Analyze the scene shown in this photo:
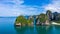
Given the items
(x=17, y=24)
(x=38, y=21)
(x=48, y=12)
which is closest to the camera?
(x=17, y=24)

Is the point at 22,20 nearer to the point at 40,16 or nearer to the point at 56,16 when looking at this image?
the point at 40,16

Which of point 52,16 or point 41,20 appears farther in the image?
point 52,16

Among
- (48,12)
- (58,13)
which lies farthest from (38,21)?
(58,13)

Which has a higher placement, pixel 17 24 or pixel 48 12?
pixel 48 12

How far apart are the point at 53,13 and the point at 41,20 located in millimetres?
11678

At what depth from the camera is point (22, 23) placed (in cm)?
4372

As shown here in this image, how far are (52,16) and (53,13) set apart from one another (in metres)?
1.19

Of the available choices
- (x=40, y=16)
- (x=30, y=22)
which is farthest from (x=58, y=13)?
(x=30, y=22)

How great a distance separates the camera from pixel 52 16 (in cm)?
5678

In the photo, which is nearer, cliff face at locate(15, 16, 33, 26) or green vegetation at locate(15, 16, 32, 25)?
cliff face at locate(15, 16, 33, 26)

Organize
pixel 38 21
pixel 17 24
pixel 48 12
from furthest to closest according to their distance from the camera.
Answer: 1. pixel 48 12
2. pixel 38 21
3. pixel 17 24

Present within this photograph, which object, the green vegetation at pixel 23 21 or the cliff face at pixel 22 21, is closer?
the cliff face at pixel 22 21

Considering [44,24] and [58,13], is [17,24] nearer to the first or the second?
[44,24]

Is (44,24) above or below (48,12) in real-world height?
below
